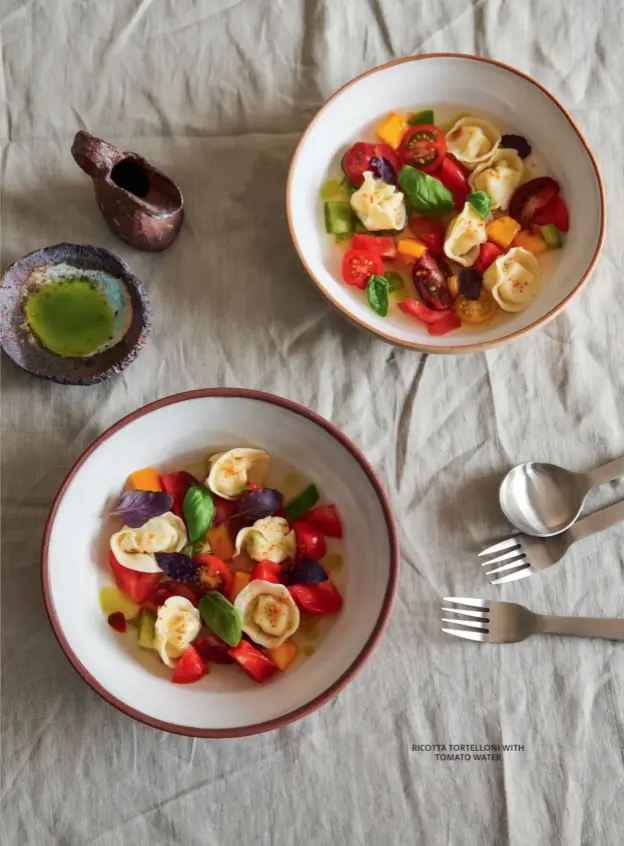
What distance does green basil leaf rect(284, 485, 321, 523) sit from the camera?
116 centimetres

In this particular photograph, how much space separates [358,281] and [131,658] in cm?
64

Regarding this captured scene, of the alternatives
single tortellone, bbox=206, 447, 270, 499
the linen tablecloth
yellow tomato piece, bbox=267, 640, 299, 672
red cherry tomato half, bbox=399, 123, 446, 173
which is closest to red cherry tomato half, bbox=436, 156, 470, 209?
red cherry tomato half, bbox=399, 123, 446, 173

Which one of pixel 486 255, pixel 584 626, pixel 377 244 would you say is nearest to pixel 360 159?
pixel 377 244

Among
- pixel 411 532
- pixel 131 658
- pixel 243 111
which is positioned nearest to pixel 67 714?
pixel 131 658

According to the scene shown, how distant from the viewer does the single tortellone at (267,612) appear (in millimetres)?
1091

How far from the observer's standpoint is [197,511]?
44.4 inches

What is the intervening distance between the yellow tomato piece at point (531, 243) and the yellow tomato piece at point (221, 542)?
62cm

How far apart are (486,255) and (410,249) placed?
115mm

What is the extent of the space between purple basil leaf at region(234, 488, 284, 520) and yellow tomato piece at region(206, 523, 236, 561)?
0.04 meters

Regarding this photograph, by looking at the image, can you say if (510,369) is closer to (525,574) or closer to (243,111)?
(525,574)

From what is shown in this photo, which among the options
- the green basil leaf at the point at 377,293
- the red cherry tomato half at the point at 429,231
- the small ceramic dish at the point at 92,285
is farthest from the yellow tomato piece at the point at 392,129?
the small ceramic dish at the point at 92,285

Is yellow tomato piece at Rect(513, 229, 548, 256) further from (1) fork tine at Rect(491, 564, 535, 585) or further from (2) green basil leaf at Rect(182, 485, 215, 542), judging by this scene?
(2) green basil leaf at Rect(182, 485, 215, 542)

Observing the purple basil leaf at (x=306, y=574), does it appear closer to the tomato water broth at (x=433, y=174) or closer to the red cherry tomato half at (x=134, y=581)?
the red cherry tomato half at (x=134, y=581)

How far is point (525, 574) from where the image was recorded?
1165mm
